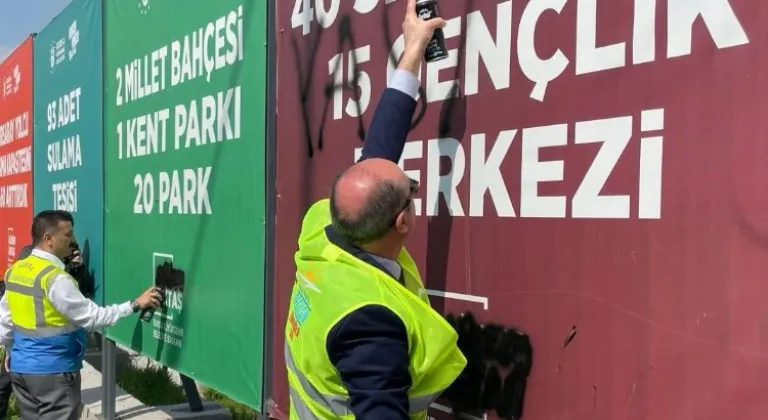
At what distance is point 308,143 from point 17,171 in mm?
5120

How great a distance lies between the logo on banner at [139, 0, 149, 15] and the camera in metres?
3.73

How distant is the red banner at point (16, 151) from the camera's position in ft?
20.5

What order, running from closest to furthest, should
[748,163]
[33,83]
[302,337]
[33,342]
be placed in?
[748,163] → [302,337] → [33,342] → [33,83]

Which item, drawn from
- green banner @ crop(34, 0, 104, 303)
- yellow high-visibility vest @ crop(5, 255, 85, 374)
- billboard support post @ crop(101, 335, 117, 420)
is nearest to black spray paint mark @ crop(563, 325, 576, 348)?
yellow high-visibility vest @ crop(5, 255, 85, 374)

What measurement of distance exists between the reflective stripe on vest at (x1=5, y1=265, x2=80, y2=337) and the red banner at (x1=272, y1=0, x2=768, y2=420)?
2334 millimetres

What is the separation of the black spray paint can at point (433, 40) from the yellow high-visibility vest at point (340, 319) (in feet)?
1.86

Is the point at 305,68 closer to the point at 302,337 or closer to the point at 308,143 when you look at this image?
the point at 308,143

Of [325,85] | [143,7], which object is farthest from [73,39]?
[325,85]

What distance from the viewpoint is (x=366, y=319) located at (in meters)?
1.35

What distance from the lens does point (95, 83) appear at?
176 inches

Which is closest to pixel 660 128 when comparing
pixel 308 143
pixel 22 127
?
pixel 308 143

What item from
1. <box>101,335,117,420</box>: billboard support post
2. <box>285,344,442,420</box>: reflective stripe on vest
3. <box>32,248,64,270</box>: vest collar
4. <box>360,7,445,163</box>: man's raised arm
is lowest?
<box>101,335,117,420</box>: billboard support post

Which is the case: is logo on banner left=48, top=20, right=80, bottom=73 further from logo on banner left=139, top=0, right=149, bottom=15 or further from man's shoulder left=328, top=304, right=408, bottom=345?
man's shoulder left=328, top=304, right=408, bottom=345

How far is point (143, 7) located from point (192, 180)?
1112mm
